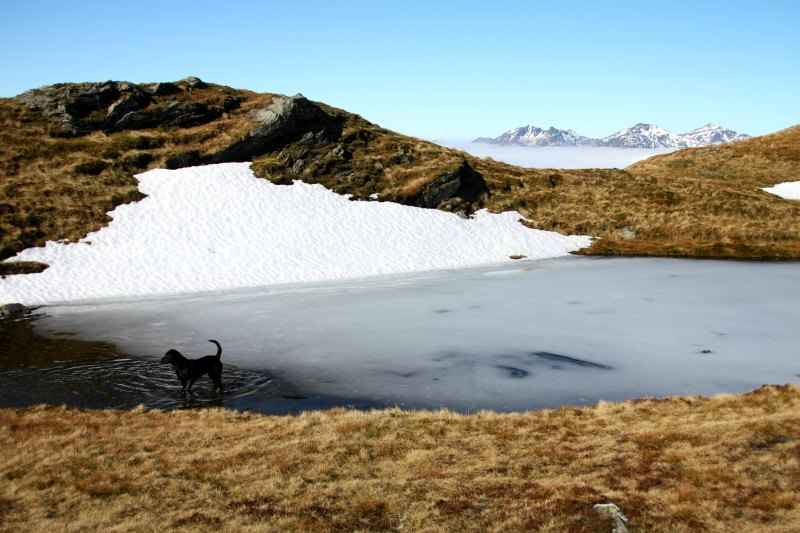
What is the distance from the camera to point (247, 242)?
135 ft

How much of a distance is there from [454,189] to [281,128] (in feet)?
62.1

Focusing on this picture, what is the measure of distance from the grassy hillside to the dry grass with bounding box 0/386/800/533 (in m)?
32.2

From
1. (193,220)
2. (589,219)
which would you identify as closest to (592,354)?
(193,220)

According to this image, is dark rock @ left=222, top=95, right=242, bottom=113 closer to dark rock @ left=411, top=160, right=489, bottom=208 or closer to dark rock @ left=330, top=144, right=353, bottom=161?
dark rock @ left=330, top=144, right=353, bottom=161

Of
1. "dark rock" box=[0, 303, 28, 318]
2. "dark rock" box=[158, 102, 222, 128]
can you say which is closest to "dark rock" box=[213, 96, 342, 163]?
"dark rock" box=[158, 102, 222, 128]

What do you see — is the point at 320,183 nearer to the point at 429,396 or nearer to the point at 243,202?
the point at 243,202

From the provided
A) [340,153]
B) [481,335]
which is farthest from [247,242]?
[481,335]

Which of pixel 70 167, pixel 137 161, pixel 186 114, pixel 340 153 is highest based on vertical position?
pixel 186 114

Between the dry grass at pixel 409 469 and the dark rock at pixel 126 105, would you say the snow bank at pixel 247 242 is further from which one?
the dry grass at pixel 409 469

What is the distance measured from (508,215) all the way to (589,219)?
821 cm

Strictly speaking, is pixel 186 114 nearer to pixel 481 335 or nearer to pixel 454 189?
pixel 454 189

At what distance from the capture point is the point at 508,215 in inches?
2094

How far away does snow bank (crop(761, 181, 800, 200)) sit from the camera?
74750 millimetres

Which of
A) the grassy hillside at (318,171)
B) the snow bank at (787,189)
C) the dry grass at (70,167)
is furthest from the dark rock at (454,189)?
the snow bank at (787,189)
